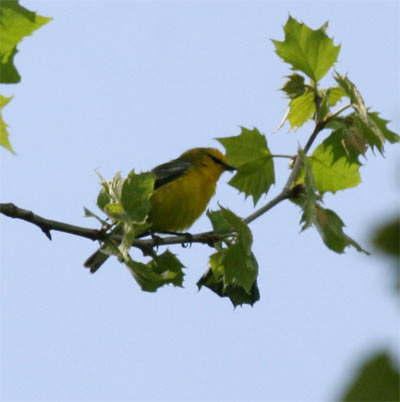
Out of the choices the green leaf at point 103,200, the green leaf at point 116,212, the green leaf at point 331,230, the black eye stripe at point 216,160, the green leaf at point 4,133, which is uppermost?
the green leaf at point 4,133

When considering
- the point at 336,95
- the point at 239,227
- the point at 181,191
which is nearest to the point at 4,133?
the point at 239,227

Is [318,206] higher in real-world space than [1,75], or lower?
lower

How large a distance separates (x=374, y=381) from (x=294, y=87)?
3.24 meters

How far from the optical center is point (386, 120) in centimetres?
346

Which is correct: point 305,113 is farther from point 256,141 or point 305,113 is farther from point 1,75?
point 1,75

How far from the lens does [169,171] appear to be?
247 inches

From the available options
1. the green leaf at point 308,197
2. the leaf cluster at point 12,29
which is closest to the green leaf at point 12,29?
the leaf cluster at point 12,29

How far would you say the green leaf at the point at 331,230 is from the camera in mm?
3082

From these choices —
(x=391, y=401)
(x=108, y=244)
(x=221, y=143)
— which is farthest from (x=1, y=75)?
(x=391, y=401)

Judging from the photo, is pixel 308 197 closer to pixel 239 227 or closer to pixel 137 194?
pixel 239 227

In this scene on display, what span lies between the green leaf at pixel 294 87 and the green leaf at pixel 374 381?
3.20 meters

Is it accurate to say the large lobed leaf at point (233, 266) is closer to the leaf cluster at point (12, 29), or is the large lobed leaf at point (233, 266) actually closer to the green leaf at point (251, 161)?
the green leaf at point (251, 161)

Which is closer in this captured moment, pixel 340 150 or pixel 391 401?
pixel 391 401

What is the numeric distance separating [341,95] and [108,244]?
5.33 ft
